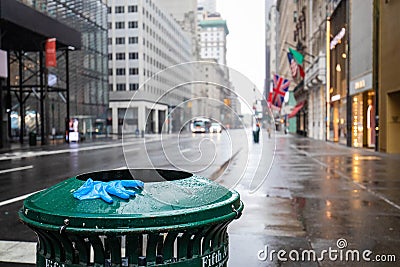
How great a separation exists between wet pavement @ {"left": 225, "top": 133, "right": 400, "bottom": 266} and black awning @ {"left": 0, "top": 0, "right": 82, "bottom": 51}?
2289 cm

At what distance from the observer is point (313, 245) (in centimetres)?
596

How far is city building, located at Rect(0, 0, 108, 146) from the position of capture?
32.7 meters

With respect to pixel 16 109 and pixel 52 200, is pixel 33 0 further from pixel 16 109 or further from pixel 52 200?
pixel 52 200

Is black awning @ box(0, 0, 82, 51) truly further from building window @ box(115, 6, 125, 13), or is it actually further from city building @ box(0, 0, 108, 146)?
building window @ box(115, 6, 125, 13)

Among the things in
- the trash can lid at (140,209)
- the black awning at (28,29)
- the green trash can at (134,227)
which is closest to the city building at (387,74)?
the trash can lid at (140,209)

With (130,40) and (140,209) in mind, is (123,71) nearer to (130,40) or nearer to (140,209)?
(130,40)

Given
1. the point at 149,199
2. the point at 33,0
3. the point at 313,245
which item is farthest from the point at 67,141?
the point at 149,199

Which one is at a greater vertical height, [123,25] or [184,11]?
[184,11]

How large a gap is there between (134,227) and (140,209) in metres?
0.16

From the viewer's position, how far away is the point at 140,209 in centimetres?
251

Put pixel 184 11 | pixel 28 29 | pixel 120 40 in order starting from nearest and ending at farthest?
pixel 28 29, pixel 120 40, pixel 184 11

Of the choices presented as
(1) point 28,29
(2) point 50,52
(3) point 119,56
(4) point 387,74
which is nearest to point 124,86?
(3) point 119,56

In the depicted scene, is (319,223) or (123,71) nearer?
(319,223)

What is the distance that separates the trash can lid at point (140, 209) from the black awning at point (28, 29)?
2824cm
